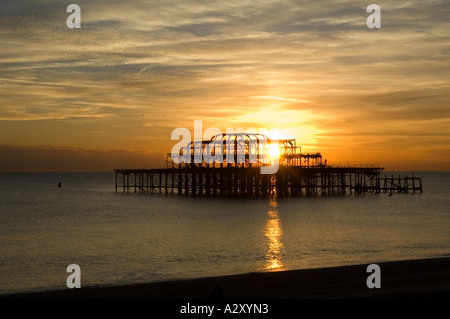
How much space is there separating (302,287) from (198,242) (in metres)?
14.2

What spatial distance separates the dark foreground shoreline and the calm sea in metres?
2.47

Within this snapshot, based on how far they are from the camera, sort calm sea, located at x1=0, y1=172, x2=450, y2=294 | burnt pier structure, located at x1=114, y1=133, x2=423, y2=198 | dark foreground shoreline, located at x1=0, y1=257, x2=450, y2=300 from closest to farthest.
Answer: dark foreground shoreline, located at x1=0, y1=257, x2=450, y2=300
calm sea, located at x1=0, y1=172, x2=450, y2=294
burnt pier structure, located at x1=114, y1=133, x2=423, y2=198

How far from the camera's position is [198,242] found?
94.0 feet

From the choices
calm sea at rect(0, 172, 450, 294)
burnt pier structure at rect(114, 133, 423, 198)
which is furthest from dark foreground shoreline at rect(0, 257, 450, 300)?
burnt pier structure at rect(114, 133, 423, 198)

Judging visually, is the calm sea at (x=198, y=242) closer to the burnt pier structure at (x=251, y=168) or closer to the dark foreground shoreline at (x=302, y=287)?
the dark foreground shoreline at (x=302, y=287)

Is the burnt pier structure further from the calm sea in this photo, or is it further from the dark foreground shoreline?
the dark foreground shoreline

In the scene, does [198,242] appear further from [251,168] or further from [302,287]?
[251,168]

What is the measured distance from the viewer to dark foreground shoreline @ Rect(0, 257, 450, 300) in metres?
13.7

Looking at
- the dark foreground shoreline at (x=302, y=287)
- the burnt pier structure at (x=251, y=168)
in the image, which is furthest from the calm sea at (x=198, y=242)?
the burnt pier structure at (x=251, y=168)

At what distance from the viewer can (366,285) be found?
48.9ft

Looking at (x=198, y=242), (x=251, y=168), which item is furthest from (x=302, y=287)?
(x=251, y=168)

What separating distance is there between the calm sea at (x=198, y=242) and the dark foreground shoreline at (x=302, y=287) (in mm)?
2474
